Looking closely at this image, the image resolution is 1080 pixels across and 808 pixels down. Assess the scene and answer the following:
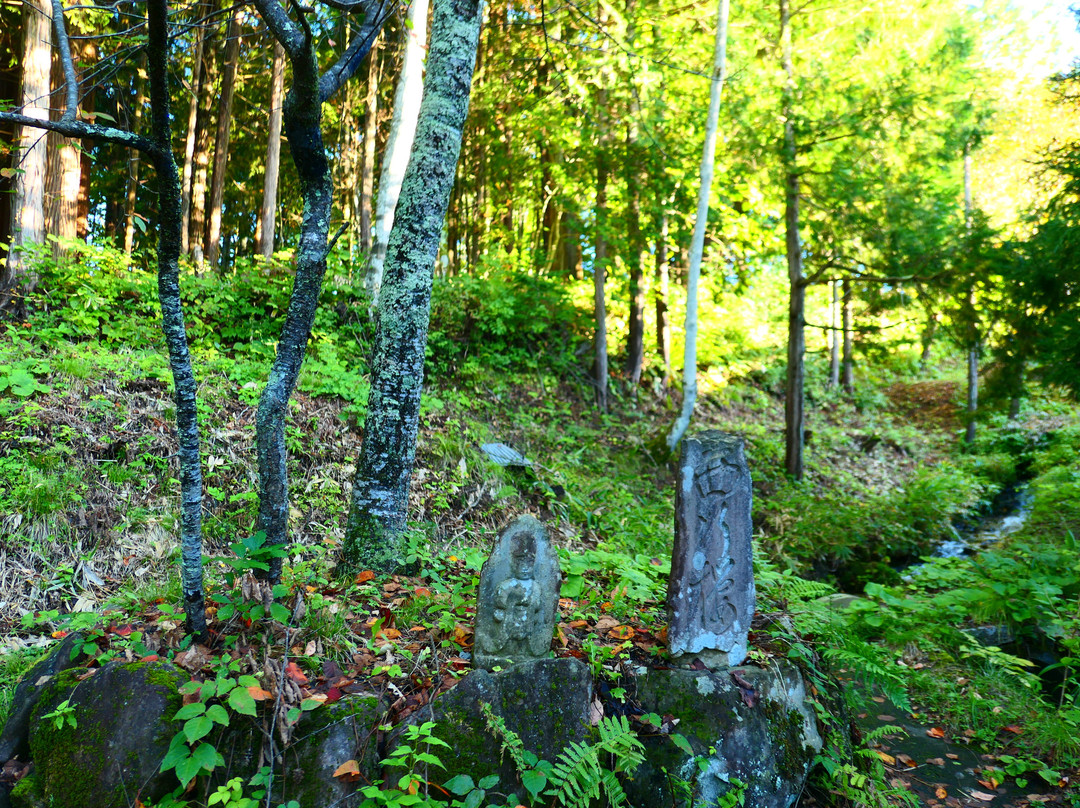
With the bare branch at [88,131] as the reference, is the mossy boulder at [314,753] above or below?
below

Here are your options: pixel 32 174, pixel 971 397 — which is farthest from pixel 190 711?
pixel 971 397

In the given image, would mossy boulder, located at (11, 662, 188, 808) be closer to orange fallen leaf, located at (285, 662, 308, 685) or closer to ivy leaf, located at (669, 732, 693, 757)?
orange fallen leaf, located at (285, 662, 308, 685)

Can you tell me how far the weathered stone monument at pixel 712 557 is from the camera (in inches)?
139

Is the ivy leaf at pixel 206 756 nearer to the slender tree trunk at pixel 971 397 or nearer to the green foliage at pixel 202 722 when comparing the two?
the green foliage at pixel 202 722

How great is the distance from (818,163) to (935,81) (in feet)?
6.87

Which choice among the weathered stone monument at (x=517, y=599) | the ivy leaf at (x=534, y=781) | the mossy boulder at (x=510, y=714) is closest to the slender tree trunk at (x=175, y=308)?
the mossy boulder at (x=510, y=714)

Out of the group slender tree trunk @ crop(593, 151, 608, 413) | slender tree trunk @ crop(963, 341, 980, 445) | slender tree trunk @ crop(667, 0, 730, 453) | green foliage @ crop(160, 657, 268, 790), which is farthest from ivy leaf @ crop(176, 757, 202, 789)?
slender tree trunk @ crop(963, 341, 980, 445)

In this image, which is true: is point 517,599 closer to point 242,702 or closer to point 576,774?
point 576,774

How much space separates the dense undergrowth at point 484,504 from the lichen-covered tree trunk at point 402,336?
0.43 metres

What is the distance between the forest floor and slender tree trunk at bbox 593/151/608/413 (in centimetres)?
154

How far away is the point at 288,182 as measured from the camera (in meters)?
20.3

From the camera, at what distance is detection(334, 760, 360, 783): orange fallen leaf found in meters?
2.62

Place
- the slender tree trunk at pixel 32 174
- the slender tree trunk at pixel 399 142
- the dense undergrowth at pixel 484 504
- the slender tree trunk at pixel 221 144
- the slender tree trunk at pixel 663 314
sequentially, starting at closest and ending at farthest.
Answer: the dense undergrowth at pixel 484 504 < the slender tree trunk at pixel 32 174 < the slender tree trunk at pixel 399 142 < the slender tree trunk at pixel 663 314 < the slender tree trunk at pixel 221 144

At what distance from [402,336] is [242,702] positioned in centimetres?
235
